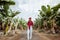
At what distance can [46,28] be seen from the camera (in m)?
9.78

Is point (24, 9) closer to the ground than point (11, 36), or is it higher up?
higher up

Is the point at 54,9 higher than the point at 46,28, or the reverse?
the point at 54,9

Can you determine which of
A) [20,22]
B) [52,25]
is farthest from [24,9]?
[52,25]

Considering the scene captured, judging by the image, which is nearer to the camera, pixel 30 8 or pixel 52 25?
pixel 52 25

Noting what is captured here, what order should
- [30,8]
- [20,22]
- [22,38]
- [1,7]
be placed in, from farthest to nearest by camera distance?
1. [30,8]
2. [20,22]
3. [1,7]
4. [22,38]

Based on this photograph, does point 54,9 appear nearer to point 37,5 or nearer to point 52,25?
point 52,25

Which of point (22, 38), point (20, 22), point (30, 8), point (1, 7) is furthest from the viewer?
point (30, 8)

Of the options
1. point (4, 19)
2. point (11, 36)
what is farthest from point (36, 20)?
point (11, 36)

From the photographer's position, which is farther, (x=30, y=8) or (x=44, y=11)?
(x=30, y=8)

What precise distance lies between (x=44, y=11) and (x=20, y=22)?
153 centimetres

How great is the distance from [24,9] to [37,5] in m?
0.75

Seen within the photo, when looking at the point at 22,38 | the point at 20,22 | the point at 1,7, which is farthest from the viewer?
the point at 20,22

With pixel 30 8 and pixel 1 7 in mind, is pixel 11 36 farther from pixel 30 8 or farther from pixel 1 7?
pixel 30 8

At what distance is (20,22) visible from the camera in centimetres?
1085
